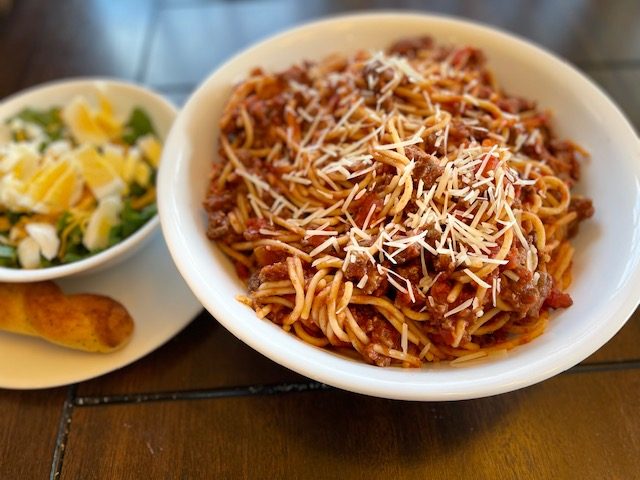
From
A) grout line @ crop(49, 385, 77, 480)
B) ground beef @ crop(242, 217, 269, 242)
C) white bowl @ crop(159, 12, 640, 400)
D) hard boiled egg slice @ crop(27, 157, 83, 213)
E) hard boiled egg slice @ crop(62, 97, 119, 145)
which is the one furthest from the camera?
hard boiled egg slice @ crop(62, 97, 119, 145)

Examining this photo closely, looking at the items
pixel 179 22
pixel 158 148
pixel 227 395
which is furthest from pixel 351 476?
pixel 179 22

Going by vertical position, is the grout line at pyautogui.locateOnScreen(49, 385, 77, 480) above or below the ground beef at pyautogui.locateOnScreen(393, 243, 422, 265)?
below

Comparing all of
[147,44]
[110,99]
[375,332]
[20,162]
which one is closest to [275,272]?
[375,332]

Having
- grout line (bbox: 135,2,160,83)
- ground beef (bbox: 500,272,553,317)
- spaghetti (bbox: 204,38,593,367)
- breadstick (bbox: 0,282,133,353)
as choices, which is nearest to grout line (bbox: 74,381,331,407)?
breadstick (bbox: 0,282,133,353)

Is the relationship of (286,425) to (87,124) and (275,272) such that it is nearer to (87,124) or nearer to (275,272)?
(275,272)

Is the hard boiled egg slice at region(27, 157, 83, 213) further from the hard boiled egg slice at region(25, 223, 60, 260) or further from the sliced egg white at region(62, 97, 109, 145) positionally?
the sliced egg white at region(62, 97, 109, 145)

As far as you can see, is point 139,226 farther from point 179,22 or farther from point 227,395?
point 179,22
